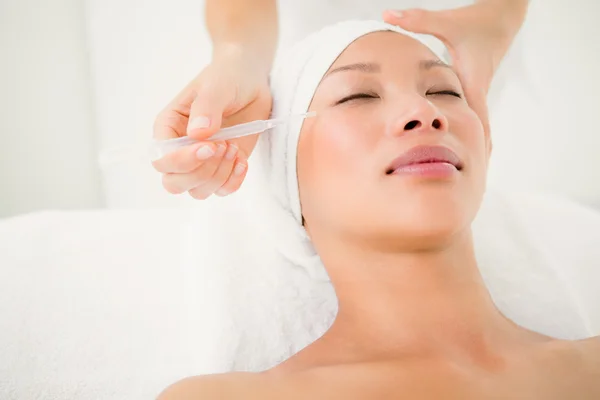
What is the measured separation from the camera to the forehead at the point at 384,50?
797 mm

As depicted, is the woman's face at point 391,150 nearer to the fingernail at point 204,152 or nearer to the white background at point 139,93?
the fingernail at point 204,152

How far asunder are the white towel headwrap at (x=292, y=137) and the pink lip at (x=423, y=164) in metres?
0.20

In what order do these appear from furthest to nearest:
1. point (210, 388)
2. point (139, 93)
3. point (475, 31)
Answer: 1. point (139, 93)
2. point (475, 31)
3. point (210, 388)

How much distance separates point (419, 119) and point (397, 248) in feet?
0.62

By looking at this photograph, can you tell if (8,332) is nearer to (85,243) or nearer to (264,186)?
(85,243)

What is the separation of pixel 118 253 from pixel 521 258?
0.78m

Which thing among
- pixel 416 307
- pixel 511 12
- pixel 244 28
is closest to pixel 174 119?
pixel 244 28

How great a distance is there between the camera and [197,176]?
2.29ft

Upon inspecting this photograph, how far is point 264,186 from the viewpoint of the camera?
948 mm

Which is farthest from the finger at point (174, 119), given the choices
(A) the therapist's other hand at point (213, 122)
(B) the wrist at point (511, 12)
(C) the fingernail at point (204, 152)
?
(B) the wrist at point (511, 12)

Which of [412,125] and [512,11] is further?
[512,11]

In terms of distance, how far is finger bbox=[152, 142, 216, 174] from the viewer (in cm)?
63

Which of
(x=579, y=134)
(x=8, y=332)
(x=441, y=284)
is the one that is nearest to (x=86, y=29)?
(x=8, y=332)

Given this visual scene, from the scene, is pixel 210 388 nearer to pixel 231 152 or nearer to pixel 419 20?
pixel 231 152
